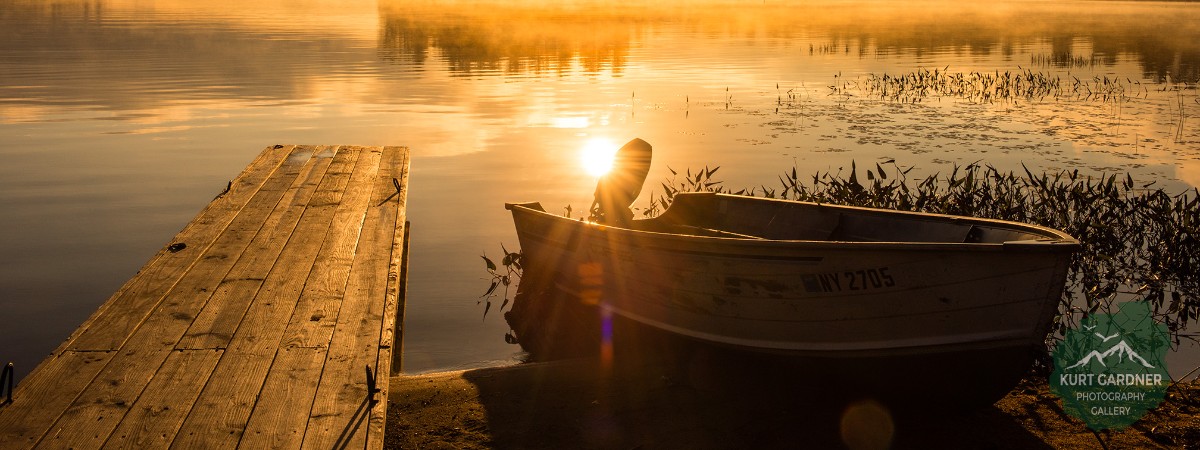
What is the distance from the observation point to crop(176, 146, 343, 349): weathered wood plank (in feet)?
20.0

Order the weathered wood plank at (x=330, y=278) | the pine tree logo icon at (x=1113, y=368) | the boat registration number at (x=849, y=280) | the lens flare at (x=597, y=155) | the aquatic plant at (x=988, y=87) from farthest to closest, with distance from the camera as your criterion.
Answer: the aquatic plant at (x=988, y=87), the lens flare at (x=597, y=155), the pine tree logo icon at (x=1113, y=368), the boat registration number at (x=849, y=280), the weathered wood plank at (x=330, y=278)

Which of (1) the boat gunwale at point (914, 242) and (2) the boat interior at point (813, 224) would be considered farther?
(2) the boat interior at point (813, 224)

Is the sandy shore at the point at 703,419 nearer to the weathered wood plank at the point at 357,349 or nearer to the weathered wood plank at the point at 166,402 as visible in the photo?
the weathered wood plank at the point at 357,349

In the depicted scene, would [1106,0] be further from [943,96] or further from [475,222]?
[475,222]

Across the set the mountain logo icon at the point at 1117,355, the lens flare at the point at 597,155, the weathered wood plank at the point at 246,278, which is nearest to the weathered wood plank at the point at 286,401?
the weathered wood plank at the point at 246,278

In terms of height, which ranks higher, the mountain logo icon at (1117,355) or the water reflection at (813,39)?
the water reflection at (813,39)

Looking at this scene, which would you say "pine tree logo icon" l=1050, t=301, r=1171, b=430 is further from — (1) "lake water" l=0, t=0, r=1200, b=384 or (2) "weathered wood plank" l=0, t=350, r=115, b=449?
(2) "weathered wood plank" l=0, t=350, r=115, b=449

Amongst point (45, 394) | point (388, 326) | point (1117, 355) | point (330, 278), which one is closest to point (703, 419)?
point (388, 326)

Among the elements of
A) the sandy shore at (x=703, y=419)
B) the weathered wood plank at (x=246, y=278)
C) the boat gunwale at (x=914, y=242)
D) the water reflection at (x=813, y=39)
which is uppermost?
the water reflection at (x=813, y=39)

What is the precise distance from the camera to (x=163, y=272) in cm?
738

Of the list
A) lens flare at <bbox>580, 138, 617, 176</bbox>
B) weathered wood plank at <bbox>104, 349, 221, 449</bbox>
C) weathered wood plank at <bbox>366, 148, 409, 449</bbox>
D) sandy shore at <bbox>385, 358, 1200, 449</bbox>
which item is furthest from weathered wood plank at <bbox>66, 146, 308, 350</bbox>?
lens flare at <bbox>580, 138, 617, 176</bbox>

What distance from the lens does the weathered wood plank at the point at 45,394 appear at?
478cm

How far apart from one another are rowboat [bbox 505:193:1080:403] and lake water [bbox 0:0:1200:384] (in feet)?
6.21

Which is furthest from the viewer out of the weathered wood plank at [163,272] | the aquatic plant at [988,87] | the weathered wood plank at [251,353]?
the aquatic plant at [988,87]
